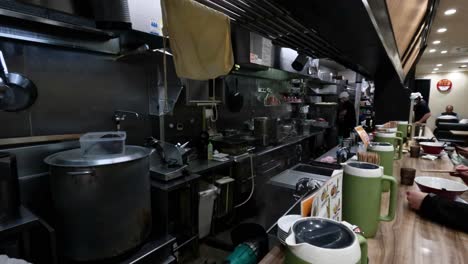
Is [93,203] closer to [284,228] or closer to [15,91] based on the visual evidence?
[15,91]

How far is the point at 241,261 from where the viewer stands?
2.36ft

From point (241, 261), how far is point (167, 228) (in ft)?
5.03

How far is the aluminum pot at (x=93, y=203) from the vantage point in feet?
4.80

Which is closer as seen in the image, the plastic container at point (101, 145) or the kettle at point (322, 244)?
the kettle at point (322, 244)

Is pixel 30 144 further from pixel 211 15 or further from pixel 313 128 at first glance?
pixel 313 128

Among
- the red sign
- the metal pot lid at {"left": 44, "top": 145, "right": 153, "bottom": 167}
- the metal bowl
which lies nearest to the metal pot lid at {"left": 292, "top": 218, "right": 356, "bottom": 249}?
the metal bowl

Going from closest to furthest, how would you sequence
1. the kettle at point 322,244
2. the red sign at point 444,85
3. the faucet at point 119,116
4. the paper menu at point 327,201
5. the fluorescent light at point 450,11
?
the kettle at point 322,244 → the paper menu at point 327,201 → the faucet at point 119,116 → the fluorescent light at point 450,11 → the red sign at point 444,85

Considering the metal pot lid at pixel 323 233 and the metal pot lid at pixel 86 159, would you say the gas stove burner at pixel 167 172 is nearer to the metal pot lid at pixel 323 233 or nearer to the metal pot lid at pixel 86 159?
the metal pot lid at pixel 86 159

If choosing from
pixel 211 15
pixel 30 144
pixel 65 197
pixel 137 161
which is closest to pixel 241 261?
pixel 137 161

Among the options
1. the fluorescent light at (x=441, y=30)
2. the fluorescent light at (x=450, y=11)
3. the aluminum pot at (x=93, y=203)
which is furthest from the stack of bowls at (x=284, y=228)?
the fluorescent light at (x=441, y=30)

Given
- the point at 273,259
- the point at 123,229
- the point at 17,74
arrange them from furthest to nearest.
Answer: the point at 17,74, the point at 123,229, the point at 273,259

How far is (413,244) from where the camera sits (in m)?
0.83

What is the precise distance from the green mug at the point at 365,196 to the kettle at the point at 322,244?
0.28 metres

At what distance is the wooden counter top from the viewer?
75 cm
